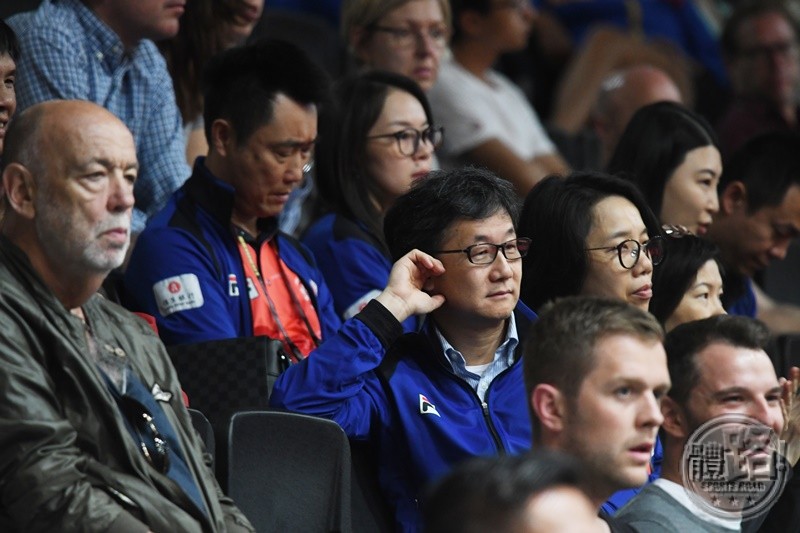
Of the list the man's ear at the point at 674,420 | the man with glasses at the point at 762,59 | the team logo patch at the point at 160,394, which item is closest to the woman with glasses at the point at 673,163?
the man's ear at the point at 674,420

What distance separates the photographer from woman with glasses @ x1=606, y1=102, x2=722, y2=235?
4.37 m

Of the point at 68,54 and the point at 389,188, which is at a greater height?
the point at 68,54

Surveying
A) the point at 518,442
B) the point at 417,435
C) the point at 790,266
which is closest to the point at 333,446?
the point at 417,435

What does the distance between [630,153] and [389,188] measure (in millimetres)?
839

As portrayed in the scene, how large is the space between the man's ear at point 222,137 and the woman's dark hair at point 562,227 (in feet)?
2.60

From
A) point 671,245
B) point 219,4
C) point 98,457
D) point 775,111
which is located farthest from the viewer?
point 775,111

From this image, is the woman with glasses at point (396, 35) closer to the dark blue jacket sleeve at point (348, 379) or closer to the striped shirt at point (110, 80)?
the striped shirt at point (110, 80)

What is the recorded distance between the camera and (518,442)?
10.2 feet

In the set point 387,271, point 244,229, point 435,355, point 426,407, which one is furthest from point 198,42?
point 426,407

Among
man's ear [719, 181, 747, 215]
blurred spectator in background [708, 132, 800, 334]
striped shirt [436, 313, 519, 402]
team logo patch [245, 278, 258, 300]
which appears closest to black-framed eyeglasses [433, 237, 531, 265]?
striped shirt [436, 313, 519, 402]

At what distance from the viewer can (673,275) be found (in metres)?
3.83

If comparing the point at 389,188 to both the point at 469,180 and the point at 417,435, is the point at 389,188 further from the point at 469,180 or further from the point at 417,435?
the point at 417,435

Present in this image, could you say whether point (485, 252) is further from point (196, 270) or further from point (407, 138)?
point (407, 138)

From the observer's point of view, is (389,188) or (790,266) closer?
(389,188)
